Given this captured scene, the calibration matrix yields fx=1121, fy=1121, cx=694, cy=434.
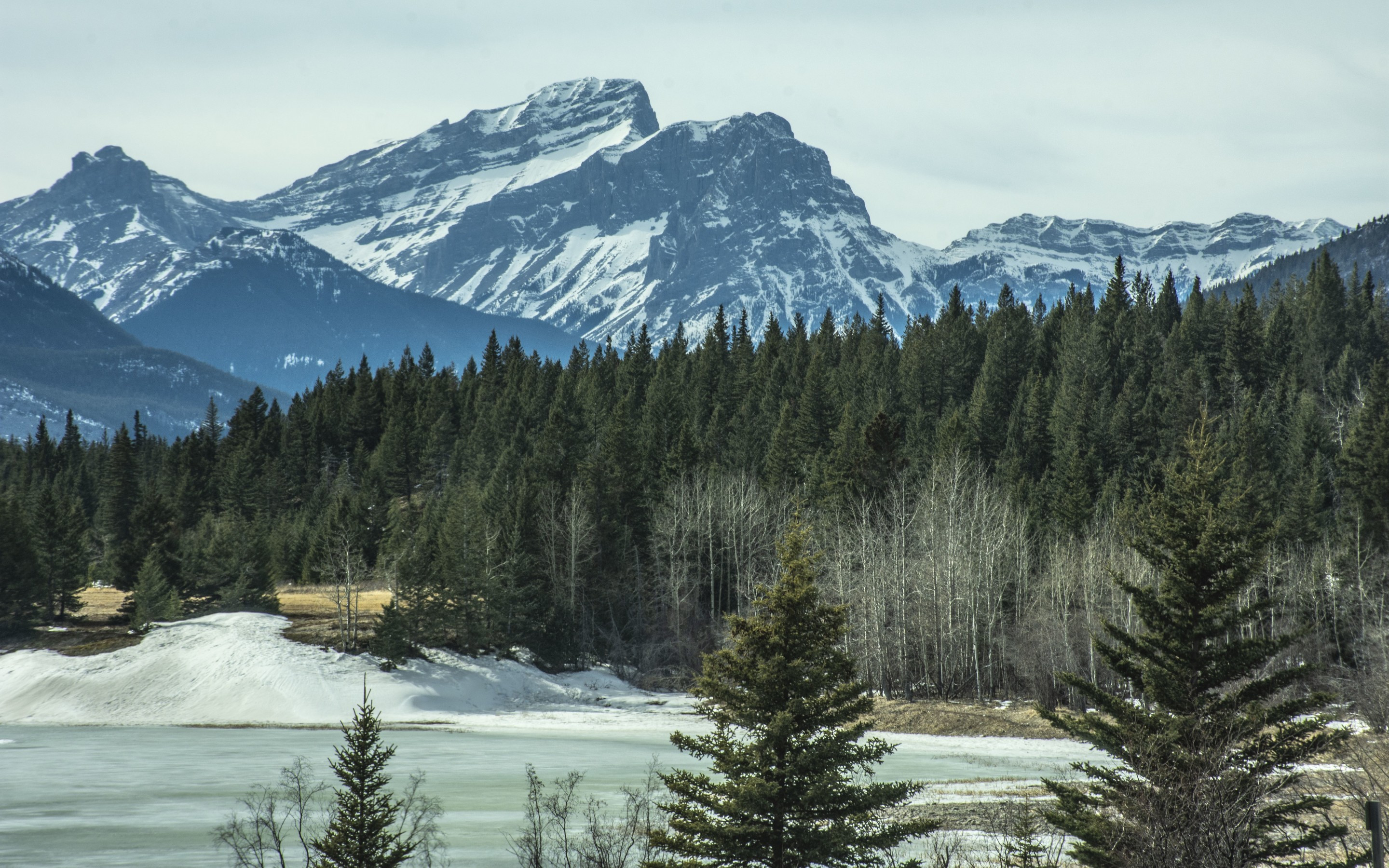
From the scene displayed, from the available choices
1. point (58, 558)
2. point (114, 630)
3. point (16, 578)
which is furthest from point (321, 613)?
point (16, 578)

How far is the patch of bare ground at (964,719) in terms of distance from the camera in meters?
48.7

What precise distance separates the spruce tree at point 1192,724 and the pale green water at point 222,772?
10.8 m

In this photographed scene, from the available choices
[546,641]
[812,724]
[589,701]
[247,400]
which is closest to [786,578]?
[812,724]

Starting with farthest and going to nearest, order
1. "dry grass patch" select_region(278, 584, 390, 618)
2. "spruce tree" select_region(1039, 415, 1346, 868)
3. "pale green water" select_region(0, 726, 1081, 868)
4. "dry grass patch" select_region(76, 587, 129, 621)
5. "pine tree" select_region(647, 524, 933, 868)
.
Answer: "dry grass patch" select_region(278, 584, 390, 618)
"dry grass patch" select_region(76, 587, 129, 621)
"pale green water" select_region(0, 726, 1081, 868)
"pine tree" select_region(647, 524, 933, 868)
"spruce tree" select_region(1039, 415, 1346, 868)

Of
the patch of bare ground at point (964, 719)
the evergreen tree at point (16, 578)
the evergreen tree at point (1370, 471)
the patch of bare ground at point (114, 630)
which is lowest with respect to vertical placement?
the patch of bare ground at point (964, 719)

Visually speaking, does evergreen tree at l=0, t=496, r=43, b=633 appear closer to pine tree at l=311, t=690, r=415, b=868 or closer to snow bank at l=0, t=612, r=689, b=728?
snow bank at l=0, t=612, r=689, b=728

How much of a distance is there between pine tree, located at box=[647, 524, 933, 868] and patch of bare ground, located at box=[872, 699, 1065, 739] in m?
31.3

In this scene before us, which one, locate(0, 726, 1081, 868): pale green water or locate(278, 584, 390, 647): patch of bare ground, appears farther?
locate(278, 584, 390, 647): patch of bare ground

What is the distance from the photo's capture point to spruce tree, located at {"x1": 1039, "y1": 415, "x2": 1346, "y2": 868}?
52.0ft

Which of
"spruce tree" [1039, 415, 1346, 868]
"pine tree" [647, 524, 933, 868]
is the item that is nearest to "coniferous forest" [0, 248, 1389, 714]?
"spruce tree" [1039, 415, 1346, 868]

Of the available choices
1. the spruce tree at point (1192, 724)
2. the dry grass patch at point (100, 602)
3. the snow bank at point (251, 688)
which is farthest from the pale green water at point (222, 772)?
the dry grass patch at point (100, 602)

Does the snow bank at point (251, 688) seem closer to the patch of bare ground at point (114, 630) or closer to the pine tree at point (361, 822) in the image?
the patch of bare ground at point (114, 630)

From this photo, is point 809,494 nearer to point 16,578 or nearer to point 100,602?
point 16,578

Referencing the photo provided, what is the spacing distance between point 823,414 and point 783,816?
75.4m
